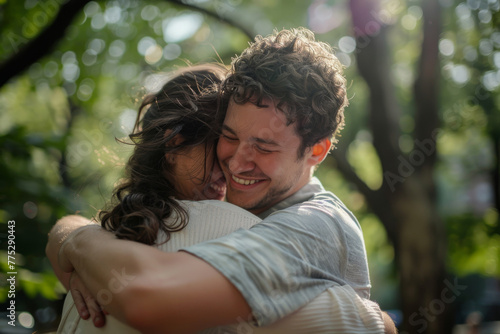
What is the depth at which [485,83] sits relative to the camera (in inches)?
267

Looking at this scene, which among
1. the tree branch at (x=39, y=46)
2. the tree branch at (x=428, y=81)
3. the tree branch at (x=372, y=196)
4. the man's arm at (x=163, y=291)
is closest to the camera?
the man's arm at (x=163, y=291)

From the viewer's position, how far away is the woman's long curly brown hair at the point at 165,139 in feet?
6.10

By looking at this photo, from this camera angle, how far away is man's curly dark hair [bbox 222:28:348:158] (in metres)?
2.26

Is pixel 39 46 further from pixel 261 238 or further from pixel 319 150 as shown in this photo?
pixel 261 238

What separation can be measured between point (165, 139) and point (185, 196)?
0.94 feet

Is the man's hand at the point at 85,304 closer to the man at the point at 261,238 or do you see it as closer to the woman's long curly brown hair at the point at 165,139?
the man at the point at 261,238

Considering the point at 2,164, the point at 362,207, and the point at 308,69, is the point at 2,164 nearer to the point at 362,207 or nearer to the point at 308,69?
the point at 308,69

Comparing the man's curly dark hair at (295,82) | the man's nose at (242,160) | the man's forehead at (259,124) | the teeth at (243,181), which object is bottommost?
the teeth at (243,181)

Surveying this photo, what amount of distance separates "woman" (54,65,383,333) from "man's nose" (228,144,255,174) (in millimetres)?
143

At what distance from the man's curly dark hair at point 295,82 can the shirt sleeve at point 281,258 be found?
0.66 m

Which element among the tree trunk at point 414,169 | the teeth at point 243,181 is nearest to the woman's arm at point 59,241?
the teeth at point 243,181

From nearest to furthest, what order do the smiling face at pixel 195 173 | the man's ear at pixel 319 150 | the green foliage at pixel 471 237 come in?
the smiling face at pixel 195 173 < the man's ear at pixel 319 150 < the green foliage at pixel 471 237

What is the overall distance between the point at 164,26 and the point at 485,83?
4864mm

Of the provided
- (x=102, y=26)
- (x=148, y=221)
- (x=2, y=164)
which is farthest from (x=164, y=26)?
(x=148, y=221)
